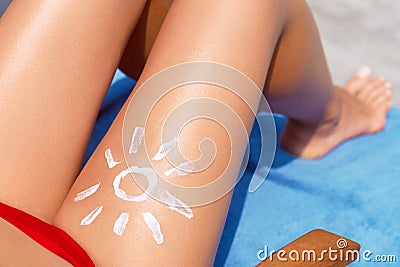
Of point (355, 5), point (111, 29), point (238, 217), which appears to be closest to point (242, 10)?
point (111, 29)

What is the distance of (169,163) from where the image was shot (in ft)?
2.57

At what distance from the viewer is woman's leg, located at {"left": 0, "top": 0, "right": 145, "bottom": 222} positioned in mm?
811

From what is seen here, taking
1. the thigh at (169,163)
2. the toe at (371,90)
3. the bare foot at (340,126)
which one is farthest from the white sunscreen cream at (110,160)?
the toe at (371,90)

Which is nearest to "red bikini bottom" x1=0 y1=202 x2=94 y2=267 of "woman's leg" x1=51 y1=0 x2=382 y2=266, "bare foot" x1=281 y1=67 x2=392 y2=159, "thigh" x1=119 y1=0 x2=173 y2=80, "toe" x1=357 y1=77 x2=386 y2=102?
"woman's leg" x1=51 y1=0 x2=382 y2=266

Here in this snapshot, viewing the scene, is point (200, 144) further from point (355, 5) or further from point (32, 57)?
point (355, 5)

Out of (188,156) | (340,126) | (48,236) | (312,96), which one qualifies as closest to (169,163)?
(188,156)

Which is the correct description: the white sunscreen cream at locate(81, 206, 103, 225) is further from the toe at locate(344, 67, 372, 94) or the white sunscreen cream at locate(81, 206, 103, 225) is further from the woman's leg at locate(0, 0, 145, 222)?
the toe at locate(344, 67, 372, 94)

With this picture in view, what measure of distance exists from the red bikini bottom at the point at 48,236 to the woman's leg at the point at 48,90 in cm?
4

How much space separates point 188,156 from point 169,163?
0.08 feet

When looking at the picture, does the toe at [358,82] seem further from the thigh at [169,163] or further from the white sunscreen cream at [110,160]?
the white sunscreen cream at [110,160]

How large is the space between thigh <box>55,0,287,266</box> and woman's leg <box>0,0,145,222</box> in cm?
4

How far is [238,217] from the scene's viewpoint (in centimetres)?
113

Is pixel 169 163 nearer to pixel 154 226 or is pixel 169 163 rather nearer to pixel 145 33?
pixel 154 226

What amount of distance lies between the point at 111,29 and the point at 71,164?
188mm
